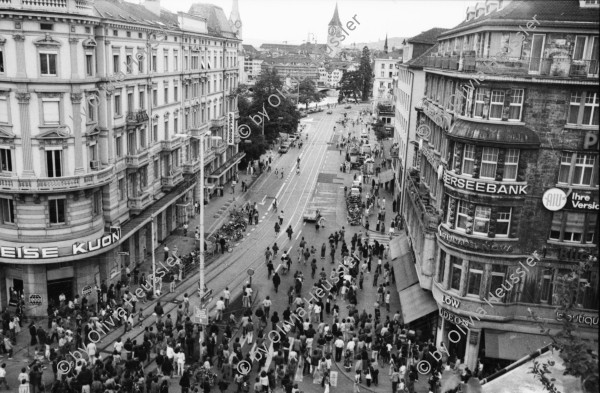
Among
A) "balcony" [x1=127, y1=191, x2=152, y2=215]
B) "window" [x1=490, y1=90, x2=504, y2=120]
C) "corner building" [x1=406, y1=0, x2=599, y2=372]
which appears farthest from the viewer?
"balcony" [x1=127, y1=191, x2=152, y2=215]

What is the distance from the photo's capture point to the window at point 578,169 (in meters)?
29.4

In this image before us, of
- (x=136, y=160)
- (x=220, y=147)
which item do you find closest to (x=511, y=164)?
(x=136, y=160)

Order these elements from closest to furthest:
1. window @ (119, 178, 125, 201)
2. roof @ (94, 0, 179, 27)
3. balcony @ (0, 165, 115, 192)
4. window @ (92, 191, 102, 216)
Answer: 1. balcony @ (0, 165, 115, 192)
2. window @ (92, 191, 102, 216)
3. roof @ (94, 0, 179, 27)
4. window @ (119, 178, 125, 201)

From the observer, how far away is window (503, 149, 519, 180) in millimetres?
29734

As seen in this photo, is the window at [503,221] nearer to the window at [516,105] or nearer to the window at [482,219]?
the window at [482,219]

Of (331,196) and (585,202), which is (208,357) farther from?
(331,196)

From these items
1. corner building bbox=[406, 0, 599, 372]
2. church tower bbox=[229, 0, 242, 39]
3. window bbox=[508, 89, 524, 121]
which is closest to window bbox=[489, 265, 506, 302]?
corner building bbox=[406, 0, 599, 372]

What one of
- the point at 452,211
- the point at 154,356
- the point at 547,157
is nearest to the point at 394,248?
the point at 452,211

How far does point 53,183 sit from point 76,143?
9.14ft

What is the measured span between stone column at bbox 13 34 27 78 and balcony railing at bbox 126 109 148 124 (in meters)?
9.40

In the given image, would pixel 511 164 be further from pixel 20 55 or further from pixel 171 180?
pixel 171 180

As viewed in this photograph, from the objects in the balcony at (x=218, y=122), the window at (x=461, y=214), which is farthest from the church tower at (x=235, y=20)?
the window at (x=461, y=214)

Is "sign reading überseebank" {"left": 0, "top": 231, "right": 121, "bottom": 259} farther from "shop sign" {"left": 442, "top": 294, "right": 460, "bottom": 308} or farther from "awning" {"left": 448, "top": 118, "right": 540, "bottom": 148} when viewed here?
"awning" {"left": 448, "top": 118, "right": 540, "bottom": 148}

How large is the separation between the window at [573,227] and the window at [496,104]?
19.2 ft
